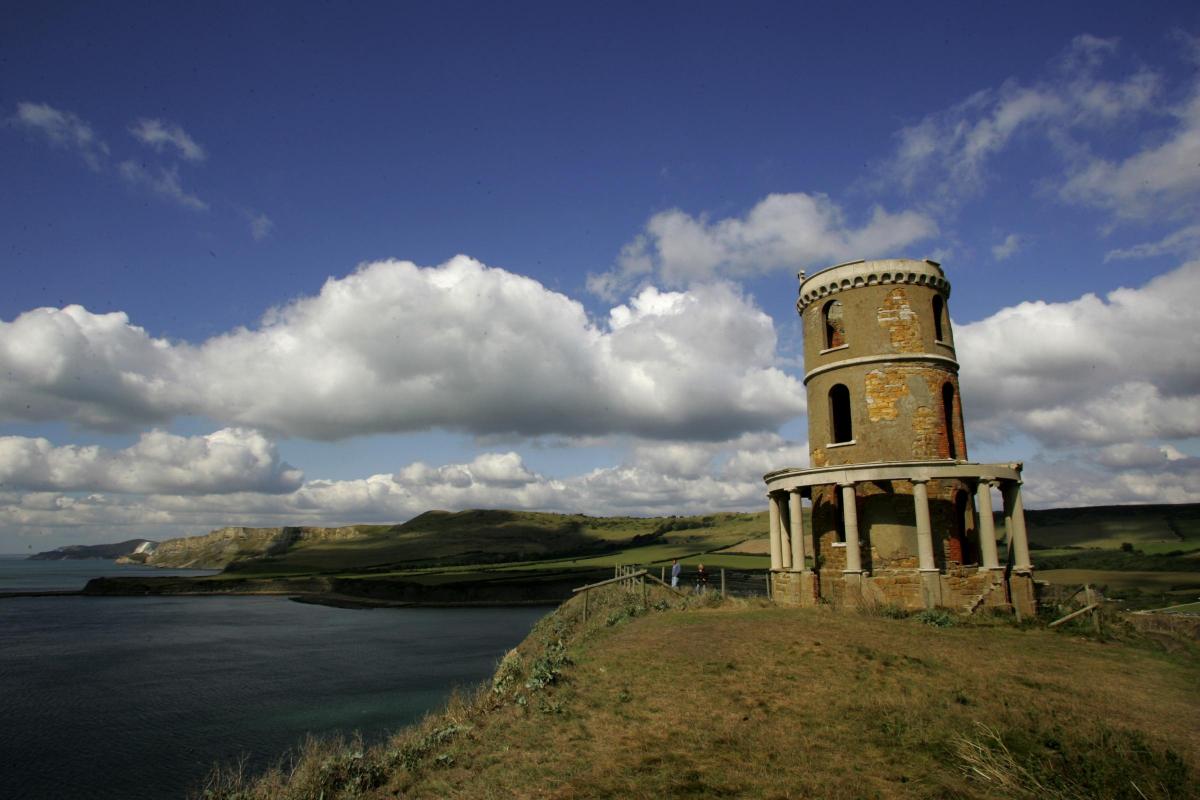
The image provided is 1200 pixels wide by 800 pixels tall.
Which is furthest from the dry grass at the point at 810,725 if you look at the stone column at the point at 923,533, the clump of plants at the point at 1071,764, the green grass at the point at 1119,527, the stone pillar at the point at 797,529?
the green grass at the point at 1119,527

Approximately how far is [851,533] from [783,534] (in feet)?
14.4

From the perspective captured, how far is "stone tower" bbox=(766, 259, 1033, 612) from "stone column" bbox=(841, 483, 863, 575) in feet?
0.13

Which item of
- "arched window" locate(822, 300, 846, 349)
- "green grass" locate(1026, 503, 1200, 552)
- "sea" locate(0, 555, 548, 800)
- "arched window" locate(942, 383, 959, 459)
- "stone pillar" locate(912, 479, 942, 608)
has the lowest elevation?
"sea" locate(0, 555, 548, 800)

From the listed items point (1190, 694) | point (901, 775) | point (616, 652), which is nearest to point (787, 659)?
point (616, 652)

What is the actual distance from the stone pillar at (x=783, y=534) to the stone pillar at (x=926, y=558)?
5361mm

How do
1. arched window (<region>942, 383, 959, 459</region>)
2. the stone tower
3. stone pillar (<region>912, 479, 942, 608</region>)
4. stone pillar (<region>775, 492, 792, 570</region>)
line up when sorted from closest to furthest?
stone pillar (<region>912, 479, 942, 608</region>)
the stone tower
arched window (<region>942, 383, 959, 459</region>)
stone pillar (<region>775, 492, 792, 570</region>)

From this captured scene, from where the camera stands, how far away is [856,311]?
25.2 m

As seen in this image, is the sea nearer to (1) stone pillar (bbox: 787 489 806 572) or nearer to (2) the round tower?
(1) stone pillar (bbox: 787 489 806 572)

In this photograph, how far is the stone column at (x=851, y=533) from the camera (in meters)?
22.1

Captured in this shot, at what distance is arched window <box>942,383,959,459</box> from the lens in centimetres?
2442

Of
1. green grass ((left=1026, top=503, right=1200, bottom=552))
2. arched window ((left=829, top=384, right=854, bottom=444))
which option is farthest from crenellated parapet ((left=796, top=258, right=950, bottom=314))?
green grass ((left=1026, top=503, right=1200, bottom=552))

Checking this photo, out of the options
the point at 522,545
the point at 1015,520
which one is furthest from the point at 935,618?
the point at 522,545

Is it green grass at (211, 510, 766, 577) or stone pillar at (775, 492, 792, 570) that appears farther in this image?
green grass at (211, 510, 766, 577)

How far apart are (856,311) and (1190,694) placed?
14813 millimetres
